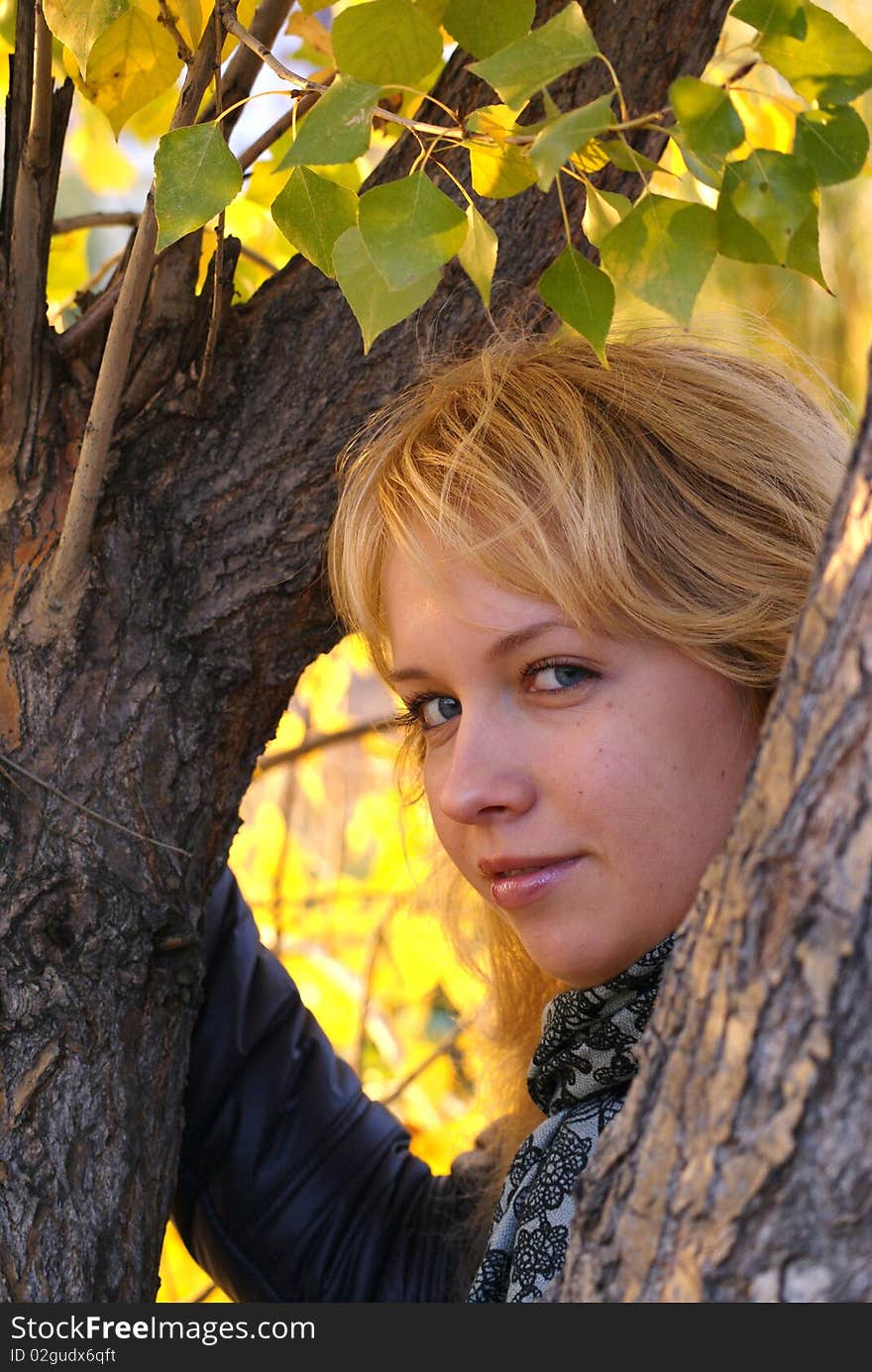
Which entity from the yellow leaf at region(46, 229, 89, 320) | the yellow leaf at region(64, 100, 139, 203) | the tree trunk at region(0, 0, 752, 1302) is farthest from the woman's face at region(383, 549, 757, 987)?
the yellow leaf at region(64, 100, 139, 203)

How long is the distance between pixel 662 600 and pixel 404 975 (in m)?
1.82

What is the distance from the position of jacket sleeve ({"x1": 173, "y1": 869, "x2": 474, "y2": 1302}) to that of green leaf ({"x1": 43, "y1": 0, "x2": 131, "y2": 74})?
36.3 inches

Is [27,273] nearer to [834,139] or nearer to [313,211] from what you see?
[313,211]

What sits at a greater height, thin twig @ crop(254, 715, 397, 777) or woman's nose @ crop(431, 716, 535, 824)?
thin twig @ crop(254, 715, 397, 777)

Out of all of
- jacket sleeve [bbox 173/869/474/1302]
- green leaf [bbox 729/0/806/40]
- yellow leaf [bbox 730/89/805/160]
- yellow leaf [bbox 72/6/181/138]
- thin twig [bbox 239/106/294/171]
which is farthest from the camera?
yellow leaf [bbox 730/89/805/160]

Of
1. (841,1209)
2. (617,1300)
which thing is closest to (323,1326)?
(617,1300)

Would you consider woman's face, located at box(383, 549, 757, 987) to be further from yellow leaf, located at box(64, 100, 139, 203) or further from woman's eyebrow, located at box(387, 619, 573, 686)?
yellow leaf, located at box(64, 100, 139, 203)

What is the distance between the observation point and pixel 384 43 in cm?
85

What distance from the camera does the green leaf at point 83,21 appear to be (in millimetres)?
898

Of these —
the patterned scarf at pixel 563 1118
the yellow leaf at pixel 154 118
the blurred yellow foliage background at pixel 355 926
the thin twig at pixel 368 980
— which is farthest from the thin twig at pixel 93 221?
the thin twig at pixel 368 980

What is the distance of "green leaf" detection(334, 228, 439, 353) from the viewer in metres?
0.80

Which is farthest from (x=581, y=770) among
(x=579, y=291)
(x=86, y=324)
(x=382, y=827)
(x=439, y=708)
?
(x=382, y=827)

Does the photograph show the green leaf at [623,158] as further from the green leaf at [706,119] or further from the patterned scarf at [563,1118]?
the patterned scarf at [563,1118]

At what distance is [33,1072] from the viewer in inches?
45.6
